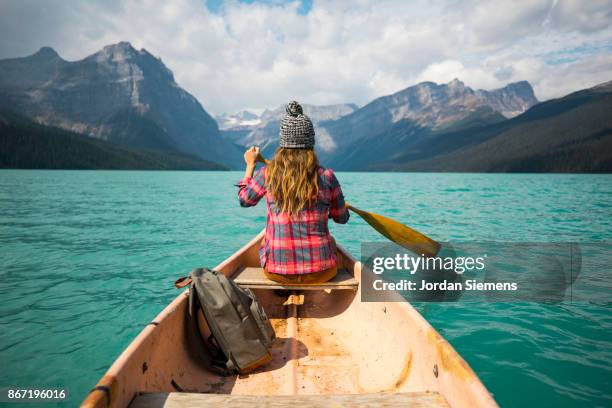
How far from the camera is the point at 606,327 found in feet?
21.3

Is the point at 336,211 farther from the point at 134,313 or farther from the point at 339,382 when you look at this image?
the point at 134,313

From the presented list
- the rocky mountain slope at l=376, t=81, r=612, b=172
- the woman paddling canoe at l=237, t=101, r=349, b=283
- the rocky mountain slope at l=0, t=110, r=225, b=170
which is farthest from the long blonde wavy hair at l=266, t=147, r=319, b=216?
the rocky mountain slope at l=376, t=81, r=612, b=172

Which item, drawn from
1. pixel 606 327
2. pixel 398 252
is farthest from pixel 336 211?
pixel 398 252

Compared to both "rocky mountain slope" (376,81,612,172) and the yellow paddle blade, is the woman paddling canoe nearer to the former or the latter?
the yellow paddle blade

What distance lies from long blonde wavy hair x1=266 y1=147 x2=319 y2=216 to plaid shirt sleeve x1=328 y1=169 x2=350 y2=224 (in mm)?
289

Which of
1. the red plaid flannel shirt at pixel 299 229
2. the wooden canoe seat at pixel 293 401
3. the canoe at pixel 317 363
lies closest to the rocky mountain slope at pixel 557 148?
the canoe at pixel 317 363

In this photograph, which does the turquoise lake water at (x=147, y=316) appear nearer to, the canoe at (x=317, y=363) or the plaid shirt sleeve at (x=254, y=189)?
the canoe at (x=317, y=363)

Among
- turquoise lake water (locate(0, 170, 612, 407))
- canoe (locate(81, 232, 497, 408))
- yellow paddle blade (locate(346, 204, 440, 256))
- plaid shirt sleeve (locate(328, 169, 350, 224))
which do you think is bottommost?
turquoise lake water (locate(0, 170, 612, 407))

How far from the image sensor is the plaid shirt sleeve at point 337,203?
4.40 meters

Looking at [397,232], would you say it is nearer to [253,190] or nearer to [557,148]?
[253,190]

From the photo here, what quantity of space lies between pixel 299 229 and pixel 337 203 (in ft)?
2.00

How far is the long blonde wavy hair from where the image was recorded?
4.10 m

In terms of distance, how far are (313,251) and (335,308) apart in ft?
4.87

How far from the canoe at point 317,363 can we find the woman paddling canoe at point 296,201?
62cm
